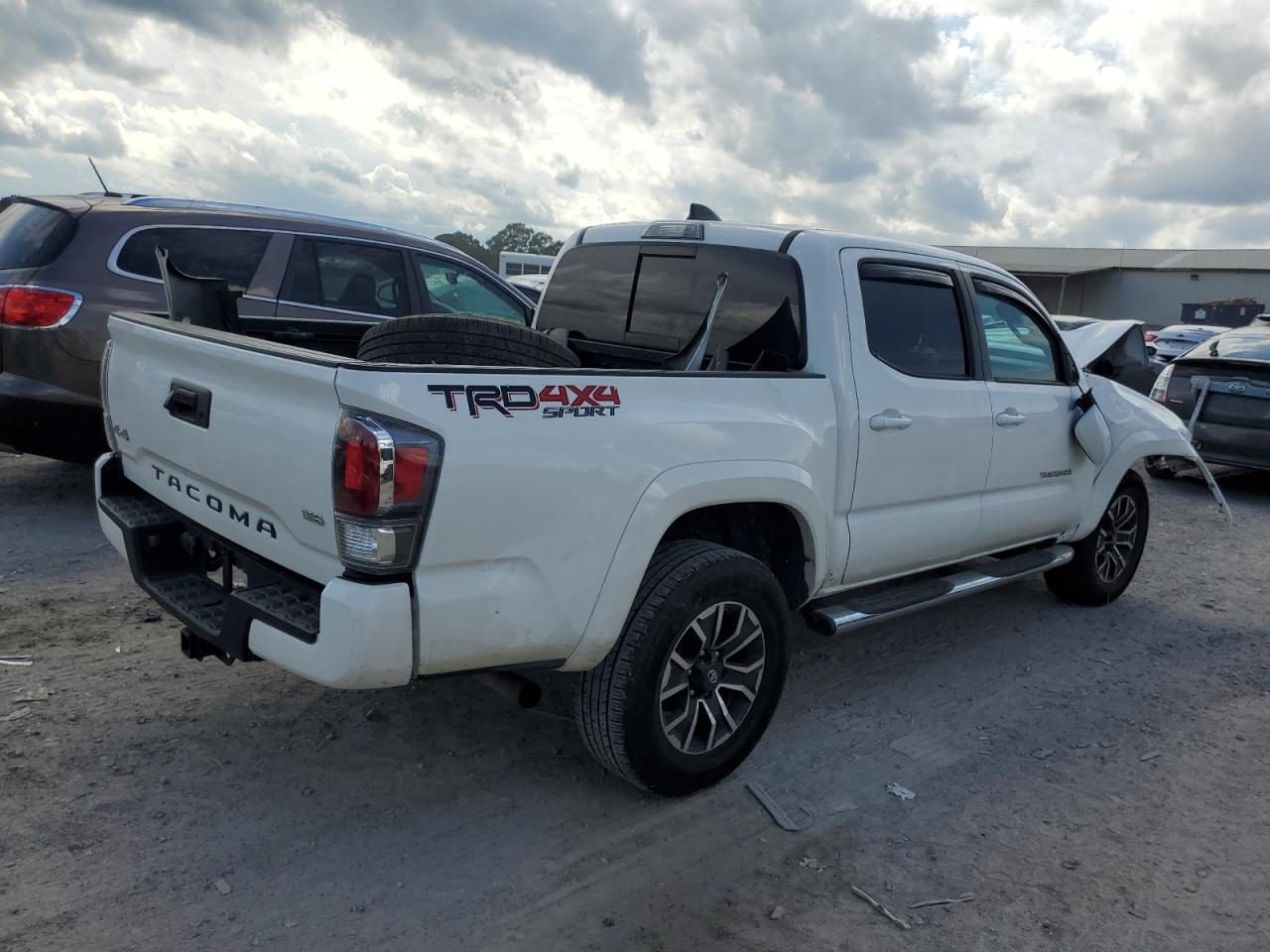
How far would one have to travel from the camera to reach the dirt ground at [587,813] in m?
2.70

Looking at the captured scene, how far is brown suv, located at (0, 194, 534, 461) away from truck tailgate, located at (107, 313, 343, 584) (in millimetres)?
1407

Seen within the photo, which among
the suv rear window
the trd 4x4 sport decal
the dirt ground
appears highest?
the suv rear window

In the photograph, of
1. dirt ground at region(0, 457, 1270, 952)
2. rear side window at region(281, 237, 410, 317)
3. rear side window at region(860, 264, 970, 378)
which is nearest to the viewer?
dirt ground at region(0, 457, 1270, 952)

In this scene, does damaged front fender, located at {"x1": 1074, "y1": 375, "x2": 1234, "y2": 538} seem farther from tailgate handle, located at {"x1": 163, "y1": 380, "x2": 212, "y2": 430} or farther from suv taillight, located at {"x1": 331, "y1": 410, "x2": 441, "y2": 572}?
tailgate handle, located at {"x1": 163, "y1": 380, "x2": 212, "y2": 430}

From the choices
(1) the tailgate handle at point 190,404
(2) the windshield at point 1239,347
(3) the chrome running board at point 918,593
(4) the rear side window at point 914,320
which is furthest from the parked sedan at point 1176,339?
(1) the tailgate handle at point 190,404

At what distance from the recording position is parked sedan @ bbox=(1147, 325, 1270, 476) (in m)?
8.88

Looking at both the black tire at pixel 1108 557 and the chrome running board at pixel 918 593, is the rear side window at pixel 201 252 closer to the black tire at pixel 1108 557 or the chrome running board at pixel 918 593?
the chrome running board at pixel 918 593

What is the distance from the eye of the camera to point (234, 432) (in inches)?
113

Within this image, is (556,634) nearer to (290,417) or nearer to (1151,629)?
(290,417)

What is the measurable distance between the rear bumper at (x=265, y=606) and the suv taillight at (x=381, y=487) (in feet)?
0.35

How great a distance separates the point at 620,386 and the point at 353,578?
95 centimetres

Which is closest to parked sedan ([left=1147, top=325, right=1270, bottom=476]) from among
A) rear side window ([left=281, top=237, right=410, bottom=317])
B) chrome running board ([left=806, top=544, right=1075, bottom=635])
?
chrome running board ([left=806, top=544, right=1075, bottom=635])

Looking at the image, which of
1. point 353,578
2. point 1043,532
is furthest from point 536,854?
point 1043,532

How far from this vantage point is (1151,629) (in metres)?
5.43
